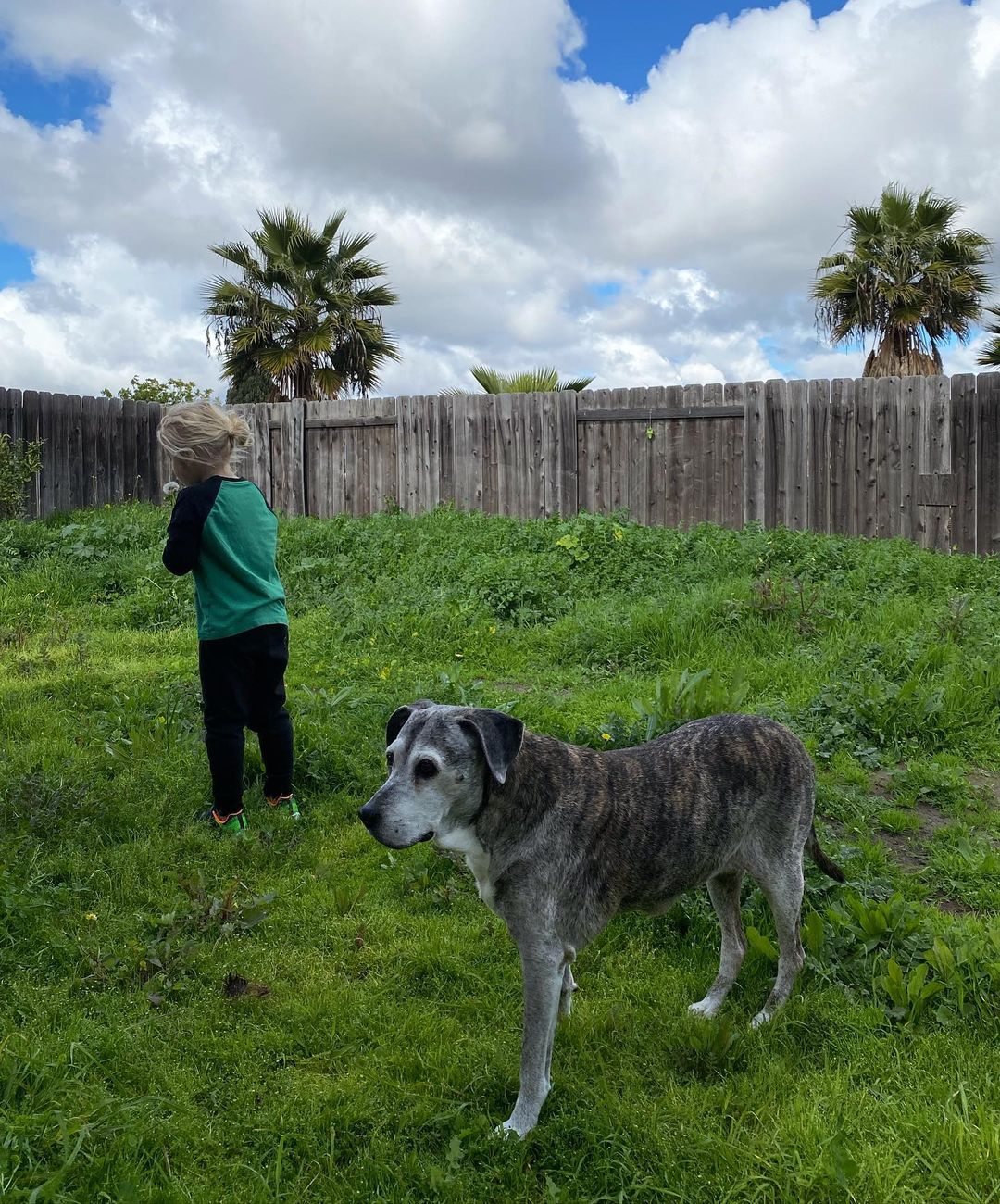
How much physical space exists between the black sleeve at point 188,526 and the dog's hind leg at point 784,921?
2.81 m

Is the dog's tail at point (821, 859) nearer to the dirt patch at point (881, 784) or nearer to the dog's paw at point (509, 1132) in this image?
the dog's paw at point (509, 1132)

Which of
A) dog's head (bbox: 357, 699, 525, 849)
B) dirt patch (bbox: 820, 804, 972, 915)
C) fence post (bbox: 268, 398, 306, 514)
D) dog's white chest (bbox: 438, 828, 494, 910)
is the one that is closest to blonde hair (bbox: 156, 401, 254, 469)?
Answer: dog's head (bbox: 357, 699, 525, 849)

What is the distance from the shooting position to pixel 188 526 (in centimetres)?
427

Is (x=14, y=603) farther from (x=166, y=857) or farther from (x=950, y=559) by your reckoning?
(x=950, y=559)

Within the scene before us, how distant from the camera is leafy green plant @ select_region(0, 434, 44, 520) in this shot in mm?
13303

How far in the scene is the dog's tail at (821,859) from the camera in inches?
131

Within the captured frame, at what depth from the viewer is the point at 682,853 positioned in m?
2.87

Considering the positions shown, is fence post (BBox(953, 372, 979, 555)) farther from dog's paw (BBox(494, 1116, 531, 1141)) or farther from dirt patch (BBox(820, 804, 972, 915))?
dog's paw (BBox(494, 1116, 531, 1141))

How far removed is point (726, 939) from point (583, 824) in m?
0.90

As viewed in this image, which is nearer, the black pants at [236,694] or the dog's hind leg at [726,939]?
the dog's hind leg at [726,939]

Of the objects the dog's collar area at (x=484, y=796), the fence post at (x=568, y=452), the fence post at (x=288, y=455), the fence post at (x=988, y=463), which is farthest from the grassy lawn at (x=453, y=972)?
the fence post at (x=288, y=455)

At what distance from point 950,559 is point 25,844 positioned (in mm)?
8894

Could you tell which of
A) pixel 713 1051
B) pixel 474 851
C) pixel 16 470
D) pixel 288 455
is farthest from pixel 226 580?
pixel 288 455

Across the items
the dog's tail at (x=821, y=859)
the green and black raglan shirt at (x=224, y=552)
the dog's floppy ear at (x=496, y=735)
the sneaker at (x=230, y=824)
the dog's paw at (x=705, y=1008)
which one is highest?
the green and black raglan shirt at (x=224, y=552)
